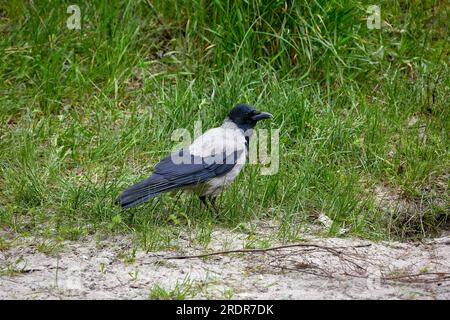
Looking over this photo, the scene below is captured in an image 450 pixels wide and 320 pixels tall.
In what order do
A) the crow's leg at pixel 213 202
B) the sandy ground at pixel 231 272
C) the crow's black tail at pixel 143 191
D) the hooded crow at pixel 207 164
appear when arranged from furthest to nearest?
the crow's leg at pixel 213 202 → the hooded crow at pixel 207 164 → the crow's black tail at pixel 143 191 → the sandy ground at pixel 231 272

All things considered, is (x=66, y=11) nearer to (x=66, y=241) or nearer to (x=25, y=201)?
(x=25, y=201)

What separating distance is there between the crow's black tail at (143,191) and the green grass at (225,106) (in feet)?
0.42

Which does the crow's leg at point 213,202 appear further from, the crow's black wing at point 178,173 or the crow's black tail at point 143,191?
the crow's black tail at point 143,191

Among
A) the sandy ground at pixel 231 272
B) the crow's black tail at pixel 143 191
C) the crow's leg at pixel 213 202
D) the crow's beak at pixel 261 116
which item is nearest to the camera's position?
the sandy ground at pixel 231 272

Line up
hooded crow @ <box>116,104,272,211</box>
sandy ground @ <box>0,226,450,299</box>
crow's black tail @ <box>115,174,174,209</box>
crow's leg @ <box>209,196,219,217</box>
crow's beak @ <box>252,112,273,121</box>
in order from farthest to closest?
1. crow's beak @ <box>252,112,273,121</box>
2. crow's leg @ <box>209,196,219,217</box>
3. hooded crow @ <box>116,104,272,211</box>
4. crow's black tail @ <box>115,174,174,209</box>
5. sandy ground @ <box>0,226,450,299</box>

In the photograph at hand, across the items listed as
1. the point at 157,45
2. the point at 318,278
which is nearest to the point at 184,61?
the point at 157,45

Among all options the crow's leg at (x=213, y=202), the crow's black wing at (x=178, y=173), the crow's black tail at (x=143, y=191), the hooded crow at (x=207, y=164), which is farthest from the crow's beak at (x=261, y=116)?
the crow's black tail at (x=143, y=191)

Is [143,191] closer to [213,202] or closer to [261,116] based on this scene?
[213,202]

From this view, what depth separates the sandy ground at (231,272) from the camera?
486cm

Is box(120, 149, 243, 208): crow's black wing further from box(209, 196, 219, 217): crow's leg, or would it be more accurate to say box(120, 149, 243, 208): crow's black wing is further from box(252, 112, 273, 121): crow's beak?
box(252, 112, 273, 121): crow's beak

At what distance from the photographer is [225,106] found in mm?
7312

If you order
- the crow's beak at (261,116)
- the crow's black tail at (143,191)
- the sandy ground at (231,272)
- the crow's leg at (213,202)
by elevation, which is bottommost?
the sandy ground at (231,272)

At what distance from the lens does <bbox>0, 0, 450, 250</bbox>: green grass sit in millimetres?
6215

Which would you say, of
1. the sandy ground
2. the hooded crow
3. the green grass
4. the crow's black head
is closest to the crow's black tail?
the hooded crow
